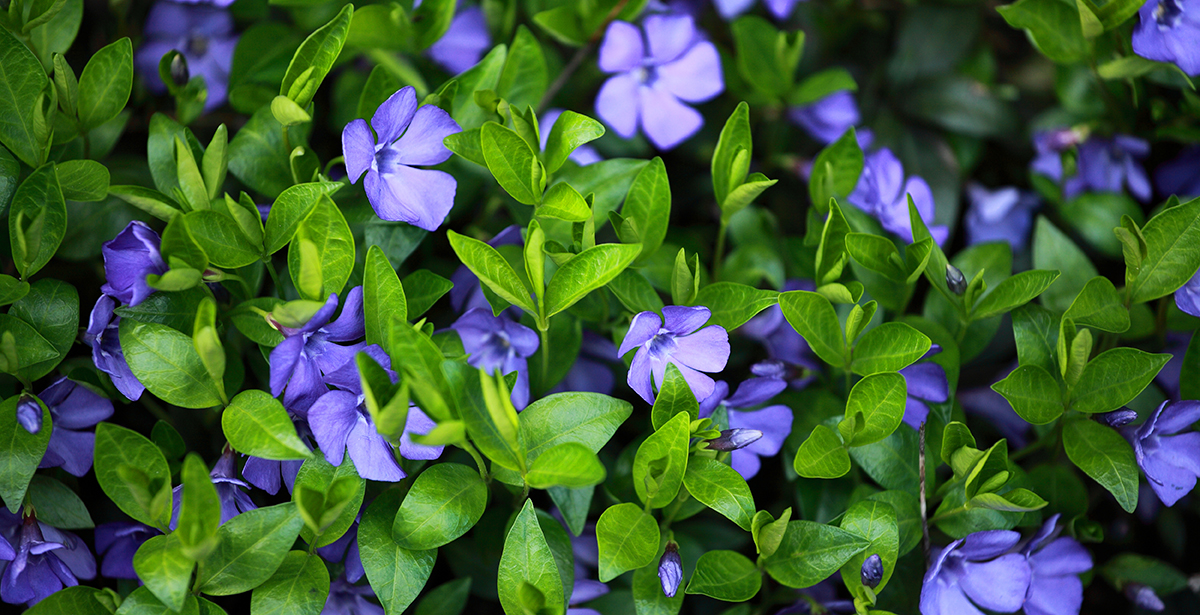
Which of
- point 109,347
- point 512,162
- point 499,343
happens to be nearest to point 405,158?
A: point 512,162

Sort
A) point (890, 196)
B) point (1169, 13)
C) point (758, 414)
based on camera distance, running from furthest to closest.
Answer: point (890, 196) < point (1169, 13) < point (758, 414)

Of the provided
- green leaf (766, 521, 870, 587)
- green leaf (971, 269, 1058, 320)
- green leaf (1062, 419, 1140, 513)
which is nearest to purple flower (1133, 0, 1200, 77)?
green leaf (971, 269, 1058, 320)

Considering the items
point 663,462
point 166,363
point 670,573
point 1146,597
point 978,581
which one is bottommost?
point 1146,597

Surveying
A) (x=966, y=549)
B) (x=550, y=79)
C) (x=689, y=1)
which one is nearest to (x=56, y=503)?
(x=550, y=79)

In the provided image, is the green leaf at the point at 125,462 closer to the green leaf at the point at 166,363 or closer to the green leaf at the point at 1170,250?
the green leaf at the point at 166,363

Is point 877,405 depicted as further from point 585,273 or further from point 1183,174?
point 1183,174

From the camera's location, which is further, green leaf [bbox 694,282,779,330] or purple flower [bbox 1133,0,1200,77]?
purple flower [bbox 1133,0,1200,77]

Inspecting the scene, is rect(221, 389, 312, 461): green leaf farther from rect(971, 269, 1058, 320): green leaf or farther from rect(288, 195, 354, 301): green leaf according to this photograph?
rect(971, 269, 1058, 320): green leaf
